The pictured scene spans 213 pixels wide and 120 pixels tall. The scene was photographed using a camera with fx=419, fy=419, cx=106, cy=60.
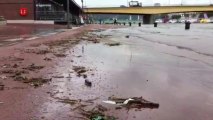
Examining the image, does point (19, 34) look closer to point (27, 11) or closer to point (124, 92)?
point (124, 92)

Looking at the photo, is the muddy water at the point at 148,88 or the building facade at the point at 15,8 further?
the building facade at the point at 15,8

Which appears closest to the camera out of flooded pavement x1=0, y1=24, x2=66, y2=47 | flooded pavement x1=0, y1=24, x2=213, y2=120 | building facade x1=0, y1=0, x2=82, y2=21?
flooded pavement x1=0, y1=24, x2=213, y2=120

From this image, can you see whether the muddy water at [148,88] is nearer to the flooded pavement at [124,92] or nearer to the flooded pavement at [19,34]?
the flooded pavement at [124,92]

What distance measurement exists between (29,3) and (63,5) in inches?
697

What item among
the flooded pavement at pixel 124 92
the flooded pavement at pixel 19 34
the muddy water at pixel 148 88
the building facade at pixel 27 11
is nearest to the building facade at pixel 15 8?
the building facade at pixel 27 11

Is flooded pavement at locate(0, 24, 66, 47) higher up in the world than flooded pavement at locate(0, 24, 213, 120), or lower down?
higher up

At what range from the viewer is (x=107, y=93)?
8.60 meters

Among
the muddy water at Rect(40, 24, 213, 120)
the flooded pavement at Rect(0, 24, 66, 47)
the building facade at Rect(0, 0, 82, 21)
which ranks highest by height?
the building facade at Rect(0, 0, 82, 21)

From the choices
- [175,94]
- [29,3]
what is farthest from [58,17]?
[175,94]

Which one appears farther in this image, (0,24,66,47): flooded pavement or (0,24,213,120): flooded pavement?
(0,24,66,47): flooded pavement

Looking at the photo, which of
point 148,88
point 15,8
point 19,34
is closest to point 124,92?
point 148,88

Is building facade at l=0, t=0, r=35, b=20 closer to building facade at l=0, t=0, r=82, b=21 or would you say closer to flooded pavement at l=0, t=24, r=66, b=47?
building facade at l=0, t=0, r=82, b=21

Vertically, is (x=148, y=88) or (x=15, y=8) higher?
(x=15, y=8)

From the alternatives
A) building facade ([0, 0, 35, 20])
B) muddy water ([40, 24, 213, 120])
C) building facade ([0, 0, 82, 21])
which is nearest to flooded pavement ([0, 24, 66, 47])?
muddy water ([40, 24, 213, 120])
